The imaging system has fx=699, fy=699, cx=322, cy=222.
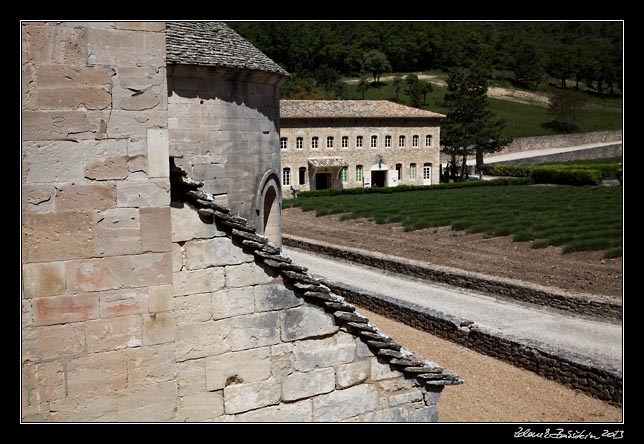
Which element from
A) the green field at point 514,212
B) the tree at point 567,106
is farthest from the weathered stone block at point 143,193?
the tree at point 567,106

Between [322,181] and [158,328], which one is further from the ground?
[322,181]

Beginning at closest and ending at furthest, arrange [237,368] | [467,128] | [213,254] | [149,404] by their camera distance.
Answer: [149,404], [213,254], [237,368], [467,128]

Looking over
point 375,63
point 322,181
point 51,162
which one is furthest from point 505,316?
point 375,63

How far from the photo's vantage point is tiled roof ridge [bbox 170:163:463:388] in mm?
5778

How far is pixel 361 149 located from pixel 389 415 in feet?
157

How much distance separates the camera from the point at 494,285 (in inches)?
648

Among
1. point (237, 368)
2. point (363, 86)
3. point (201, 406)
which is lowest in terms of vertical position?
point (201, 406)

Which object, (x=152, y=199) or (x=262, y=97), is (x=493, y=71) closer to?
(x=262, y=97)

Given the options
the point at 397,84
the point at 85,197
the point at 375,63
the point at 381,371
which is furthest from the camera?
the point at 375,63

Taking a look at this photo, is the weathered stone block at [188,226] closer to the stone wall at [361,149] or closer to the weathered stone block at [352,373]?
the weathered stone block at [352,373]

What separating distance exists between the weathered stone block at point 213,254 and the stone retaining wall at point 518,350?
21.4 feet

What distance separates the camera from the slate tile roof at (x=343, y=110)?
5166cm

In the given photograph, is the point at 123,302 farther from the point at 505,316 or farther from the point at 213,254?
the point at 505,316

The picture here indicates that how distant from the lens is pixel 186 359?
581 centimetres
